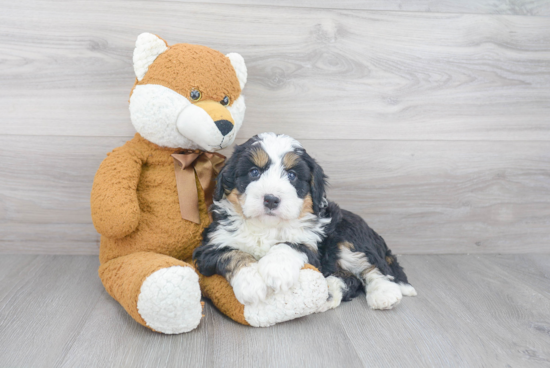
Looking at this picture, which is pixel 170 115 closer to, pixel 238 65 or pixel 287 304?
pixel 238 65

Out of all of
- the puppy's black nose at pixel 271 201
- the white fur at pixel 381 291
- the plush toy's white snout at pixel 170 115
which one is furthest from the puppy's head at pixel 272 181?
the white fur at pixel 381 291

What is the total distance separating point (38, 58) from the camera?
184cm

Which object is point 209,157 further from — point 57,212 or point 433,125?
point 433,125

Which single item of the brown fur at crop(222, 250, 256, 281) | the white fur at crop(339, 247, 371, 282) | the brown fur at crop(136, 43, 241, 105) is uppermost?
the brown fur at crop(136, 43, 241, 105)

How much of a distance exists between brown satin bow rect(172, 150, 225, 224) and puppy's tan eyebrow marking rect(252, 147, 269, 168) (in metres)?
0.28

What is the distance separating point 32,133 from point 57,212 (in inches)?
14.8

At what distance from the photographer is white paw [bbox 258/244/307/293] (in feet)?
4.21

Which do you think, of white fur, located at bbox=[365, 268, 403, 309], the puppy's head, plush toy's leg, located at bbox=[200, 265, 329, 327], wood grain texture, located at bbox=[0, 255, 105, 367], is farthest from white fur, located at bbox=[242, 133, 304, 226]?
wood grain texture, located at bbox=[0, 255, 105, 367]

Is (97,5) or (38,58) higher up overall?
A: (97,5)

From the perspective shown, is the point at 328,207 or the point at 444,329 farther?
the point at 328,207

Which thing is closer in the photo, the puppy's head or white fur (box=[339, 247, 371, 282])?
the puppy's head

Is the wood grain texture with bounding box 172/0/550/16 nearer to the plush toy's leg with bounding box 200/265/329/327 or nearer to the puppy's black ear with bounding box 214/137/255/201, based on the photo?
the puppy's black ear with bounding box 214/137/255/201

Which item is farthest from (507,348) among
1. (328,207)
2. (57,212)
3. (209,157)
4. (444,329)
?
(57,212)

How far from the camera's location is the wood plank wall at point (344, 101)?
1846 millimetres
